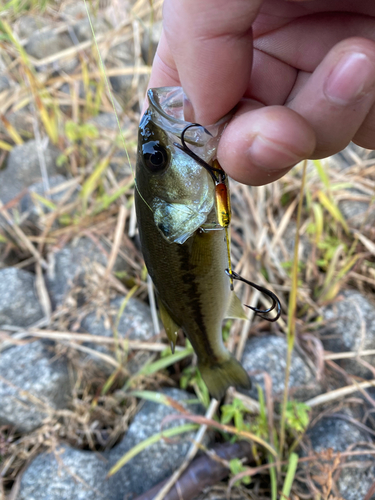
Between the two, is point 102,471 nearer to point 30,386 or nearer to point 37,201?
point 30,386

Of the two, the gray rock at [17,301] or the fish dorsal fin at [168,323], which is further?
the gray rock at [17,301]

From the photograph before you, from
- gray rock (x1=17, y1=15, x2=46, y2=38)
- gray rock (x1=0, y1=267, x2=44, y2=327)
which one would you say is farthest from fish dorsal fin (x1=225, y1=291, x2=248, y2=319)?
gray rock (x1=17, y1=15, x2=46, y2=38)

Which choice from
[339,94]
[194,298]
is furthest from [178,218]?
[339,94]

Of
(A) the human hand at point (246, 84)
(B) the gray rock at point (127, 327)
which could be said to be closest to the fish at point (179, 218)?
(A) the human hand at point (246, 84)

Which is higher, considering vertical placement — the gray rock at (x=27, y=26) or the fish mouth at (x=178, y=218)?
the gray rock at (x=27, y=26)

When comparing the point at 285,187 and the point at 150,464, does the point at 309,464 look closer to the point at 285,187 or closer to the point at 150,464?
the point at 150,464

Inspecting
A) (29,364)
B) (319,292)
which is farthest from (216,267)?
(29,364)

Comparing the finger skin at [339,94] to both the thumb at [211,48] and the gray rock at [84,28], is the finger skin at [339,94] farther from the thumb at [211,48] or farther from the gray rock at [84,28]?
the gray rock at [84,28]
